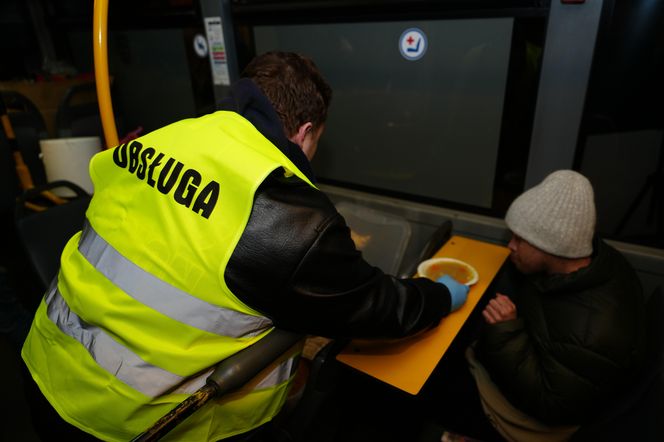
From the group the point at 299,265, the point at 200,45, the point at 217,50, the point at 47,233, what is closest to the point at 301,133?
the point at 299,265

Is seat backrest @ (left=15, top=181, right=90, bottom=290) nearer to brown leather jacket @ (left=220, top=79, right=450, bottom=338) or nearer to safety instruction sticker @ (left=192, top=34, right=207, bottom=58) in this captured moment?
brown leather jacket @ (left=220, top=79, right=450, bottom=338)

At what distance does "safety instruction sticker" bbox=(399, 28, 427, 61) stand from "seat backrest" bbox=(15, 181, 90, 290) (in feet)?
4.25

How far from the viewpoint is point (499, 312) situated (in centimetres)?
123

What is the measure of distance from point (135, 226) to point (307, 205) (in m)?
0.31

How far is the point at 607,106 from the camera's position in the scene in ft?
4.38

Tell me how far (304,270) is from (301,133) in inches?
14.8

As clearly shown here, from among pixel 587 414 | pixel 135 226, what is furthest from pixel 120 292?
pixel 587 414

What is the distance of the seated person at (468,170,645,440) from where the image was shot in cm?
99

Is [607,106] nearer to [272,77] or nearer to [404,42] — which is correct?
[404,42]

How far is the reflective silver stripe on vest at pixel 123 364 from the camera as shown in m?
0.72

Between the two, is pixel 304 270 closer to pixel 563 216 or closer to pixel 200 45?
pixel 563 216

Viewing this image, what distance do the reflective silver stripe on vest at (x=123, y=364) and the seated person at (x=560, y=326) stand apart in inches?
31.7

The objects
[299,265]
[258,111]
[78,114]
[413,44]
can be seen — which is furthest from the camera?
[78,114]

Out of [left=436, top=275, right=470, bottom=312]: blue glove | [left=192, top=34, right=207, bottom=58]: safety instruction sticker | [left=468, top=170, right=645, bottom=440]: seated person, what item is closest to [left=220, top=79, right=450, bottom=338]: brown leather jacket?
[left=436, top=275, right=470, bottom=312]: blue glove
